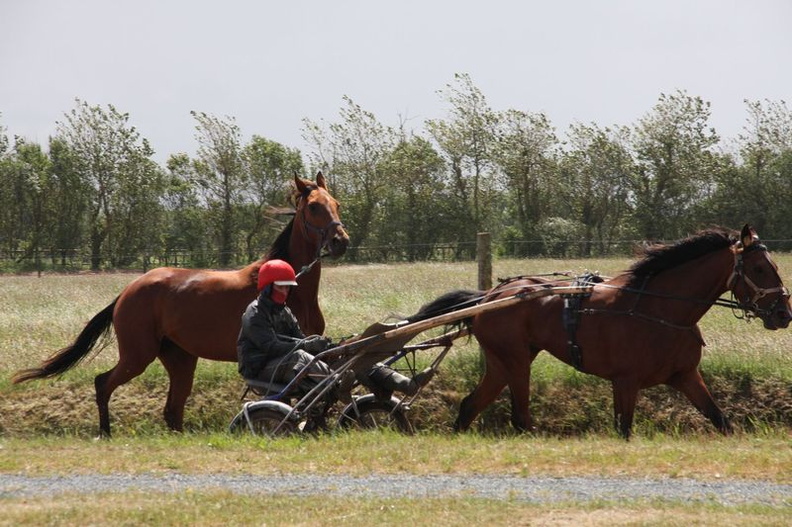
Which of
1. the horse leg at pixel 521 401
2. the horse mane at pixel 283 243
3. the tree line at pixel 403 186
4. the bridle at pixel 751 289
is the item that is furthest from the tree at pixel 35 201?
the bridle at pixel 751 289

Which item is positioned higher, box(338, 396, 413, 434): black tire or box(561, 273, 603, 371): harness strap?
box(561, 273, 603, 371): harness strap

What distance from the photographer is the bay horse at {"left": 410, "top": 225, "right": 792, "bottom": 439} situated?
29.7 ft

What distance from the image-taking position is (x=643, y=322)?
926 cm

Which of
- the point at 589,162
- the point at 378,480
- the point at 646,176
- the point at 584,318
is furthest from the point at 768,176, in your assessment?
the point at 378,480

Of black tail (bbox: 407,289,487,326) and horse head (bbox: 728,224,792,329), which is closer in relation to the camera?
horse head (bbox: 728,224,792,329)

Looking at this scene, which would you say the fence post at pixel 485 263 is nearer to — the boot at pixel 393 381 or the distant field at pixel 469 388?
the distant field at pixel 469 388

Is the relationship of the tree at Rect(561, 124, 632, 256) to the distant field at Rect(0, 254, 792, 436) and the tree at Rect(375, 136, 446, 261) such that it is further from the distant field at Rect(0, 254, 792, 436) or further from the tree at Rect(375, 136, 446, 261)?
the distant field at Rect(0, 254, 792, 436)

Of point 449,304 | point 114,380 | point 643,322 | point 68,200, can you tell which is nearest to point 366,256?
point 68,200

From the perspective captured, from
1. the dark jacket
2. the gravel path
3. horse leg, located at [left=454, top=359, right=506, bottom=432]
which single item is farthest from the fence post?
the gravel path

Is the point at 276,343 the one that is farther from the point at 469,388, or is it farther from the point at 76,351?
the point at 469,388

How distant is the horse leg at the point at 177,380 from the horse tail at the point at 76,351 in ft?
2.81

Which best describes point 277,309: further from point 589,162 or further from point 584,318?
point 589,162

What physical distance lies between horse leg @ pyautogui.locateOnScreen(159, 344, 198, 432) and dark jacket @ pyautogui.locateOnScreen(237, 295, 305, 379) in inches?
78.7

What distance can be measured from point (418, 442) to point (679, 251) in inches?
128
